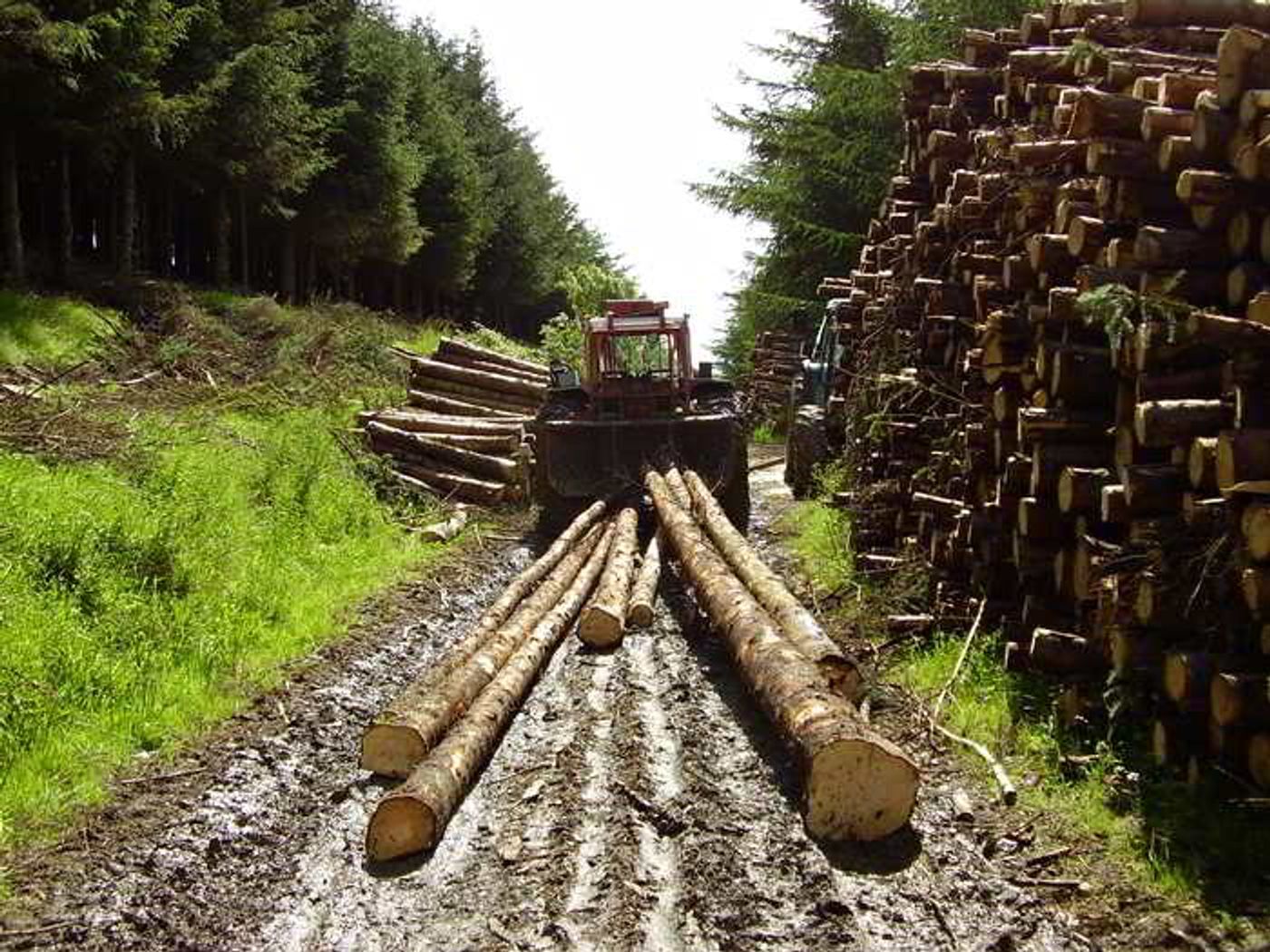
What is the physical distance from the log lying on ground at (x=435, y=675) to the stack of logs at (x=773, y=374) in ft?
57.8

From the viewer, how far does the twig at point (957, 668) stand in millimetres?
6578

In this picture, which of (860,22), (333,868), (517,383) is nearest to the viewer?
(333,868)

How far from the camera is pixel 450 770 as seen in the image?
555 cm

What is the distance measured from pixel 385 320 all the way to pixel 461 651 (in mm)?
22238

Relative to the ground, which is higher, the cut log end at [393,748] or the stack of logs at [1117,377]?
the stack of logs at [1117,377]

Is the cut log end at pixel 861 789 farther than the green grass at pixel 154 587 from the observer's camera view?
No

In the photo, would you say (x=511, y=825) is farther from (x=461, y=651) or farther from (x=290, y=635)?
(x=290, y=635)

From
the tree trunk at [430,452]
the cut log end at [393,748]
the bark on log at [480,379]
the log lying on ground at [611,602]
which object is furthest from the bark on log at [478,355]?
the cut log end at [393,748]

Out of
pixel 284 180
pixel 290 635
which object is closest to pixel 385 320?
pixel 284 180

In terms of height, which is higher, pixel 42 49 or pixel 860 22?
pixel 860 22

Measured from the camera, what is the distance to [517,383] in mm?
19906

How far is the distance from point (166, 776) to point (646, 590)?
4324 millimetres

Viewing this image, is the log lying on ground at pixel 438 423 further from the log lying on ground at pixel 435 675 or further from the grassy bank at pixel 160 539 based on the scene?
the log lying on ground at pixel 435 675

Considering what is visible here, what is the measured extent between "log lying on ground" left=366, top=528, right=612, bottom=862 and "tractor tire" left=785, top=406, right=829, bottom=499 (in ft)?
26.5
